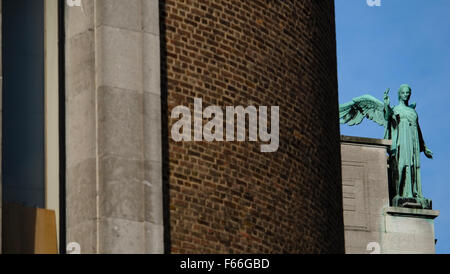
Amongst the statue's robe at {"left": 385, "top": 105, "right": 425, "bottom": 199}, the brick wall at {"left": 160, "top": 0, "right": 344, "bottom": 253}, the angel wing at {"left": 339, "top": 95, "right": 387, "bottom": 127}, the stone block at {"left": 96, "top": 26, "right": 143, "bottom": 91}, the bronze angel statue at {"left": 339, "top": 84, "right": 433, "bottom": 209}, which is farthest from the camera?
the angel wing at {"left": 339, "top": 95, "right": 387, "bottom": 127}

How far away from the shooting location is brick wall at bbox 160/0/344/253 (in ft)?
50.9

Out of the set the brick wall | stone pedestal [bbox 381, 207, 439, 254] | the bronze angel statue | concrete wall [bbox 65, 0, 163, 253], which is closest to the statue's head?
the bronze angel statue

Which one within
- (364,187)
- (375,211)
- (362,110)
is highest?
(362,110)

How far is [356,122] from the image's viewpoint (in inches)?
1126

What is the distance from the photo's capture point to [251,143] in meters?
16.3

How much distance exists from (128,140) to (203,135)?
1.05 m

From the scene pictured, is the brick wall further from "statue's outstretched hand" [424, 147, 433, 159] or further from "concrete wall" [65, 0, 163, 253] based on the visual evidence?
"statue's outstretched hand" [424, 147, 433, 159]

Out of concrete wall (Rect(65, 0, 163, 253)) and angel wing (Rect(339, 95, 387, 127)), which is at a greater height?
angel wing (Rect(339, 95, 387, 127))

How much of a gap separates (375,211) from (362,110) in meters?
2.87

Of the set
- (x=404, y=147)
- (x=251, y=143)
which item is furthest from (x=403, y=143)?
(x=251, y=143)

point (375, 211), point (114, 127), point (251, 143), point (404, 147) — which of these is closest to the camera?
point (114, 127)

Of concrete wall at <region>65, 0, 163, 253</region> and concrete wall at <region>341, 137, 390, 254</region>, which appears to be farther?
concrete wall at <region>341, 137, 390, 254</region>

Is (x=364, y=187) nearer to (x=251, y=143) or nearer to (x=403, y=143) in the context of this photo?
(x=403, y=143)

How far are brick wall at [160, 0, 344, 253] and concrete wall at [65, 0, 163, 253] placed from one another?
32 cm
